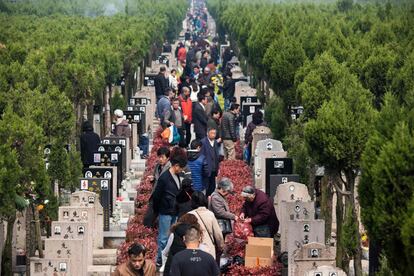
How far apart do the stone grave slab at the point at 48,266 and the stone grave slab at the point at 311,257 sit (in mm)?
3377

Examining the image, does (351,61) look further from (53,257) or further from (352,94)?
(53,257)

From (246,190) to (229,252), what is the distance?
4.37 feet

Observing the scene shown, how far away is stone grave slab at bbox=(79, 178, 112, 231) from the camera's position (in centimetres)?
2945

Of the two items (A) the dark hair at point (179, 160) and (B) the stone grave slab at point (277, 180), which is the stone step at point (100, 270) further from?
(B) the stone grave slab at point (277, 180)

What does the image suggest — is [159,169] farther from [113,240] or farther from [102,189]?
[102,189]

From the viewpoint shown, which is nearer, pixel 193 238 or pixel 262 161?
pixel 193 238

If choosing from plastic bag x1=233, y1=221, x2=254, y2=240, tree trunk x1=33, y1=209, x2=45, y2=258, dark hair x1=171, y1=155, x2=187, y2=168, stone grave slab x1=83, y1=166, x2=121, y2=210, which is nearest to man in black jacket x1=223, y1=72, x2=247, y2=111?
stone grave slab x1=83, y1=166, x2=121, y2=210

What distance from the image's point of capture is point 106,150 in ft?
112

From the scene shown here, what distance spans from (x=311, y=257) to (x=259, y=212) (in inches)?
86.1

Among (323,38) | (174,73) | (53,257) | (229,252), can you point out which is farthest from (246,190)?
(174,73)

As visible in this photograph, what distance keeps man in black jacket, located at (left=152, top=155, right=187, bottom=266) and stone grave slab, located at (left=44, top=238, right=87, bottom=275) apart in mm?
1168

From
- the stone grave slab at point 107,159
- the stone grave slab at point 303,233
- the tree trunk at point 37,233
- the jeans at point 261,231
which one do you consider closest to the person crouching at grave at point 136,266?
the stone grave slab at point 303,233

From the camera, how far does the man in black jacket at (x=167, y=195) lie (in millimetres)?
23219

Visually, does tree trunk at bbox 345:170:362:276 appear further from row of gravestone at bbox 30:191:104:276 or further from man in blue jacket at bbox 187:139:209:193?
man in blue jacket at bbox 187:139:209:193
